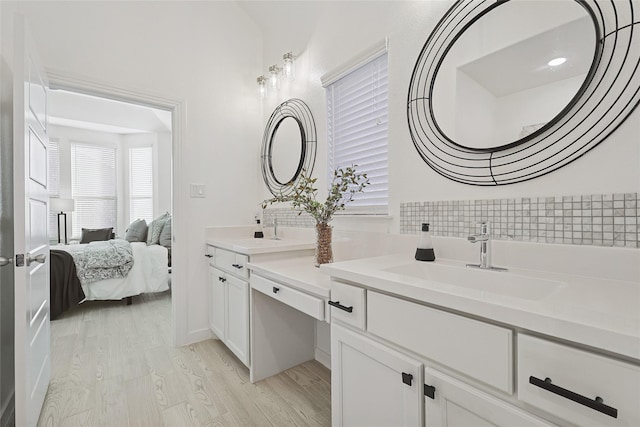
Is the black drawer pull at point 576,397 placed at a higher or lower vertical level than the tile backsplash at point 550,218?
lower

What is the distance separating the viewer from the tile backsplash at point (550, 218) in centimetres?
93

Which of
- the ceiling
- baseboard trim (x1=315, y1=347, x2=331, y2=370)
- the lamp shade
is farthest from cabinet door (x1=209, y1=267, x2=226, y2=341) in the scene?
the lamp shade

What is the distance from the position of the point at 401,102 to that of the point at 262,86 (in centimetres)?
161

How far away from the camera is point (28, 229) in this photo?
4.29ft

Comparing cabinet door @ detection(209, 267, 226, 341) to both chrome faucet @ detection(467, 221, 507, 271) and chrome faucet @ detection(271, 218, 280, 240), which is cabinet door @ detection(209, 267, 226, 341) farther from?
chrome faucet @ detection(467, 221, 507, 271)

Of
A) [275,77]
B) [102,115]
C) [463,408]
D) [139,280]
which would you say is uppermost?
[102,115]

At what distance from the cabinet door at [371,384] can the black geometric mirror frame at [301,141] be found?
4.66ft

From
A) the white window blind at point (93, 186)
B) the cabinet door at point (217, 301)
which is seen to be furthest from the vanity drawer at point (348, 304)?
the white window blind at point (93, 186)

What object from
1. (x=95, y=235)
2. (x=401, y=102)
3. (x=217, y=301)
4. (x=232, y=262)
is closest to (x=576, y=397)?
(x=401, y=102)

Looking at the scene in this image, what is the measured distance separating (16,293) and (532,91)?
2.15 metres

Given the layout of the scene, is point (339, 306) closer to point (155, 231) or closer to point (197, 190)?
point (197, 190)

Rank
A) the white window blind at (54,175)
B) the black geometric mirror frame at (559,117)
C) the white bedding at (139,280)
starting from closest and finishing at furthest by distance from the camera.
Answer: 1. the black geometric mirror frame at (559,117)
2. the white bedding at (139,280)
3. the white window blind at (54,175)

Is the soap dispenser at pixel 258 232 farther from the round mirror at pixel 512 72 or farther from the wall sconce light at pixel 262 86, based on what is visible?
the round mirror at pixel 512 72

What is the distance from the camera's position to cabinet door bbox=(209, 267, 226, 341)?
2213 mm
